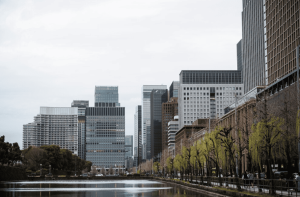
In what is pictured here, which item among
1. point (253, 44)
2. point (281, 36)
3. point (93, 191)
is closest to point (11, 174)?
point (93, 191)

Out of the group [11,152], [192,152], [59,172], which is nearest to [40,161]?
[59,172]

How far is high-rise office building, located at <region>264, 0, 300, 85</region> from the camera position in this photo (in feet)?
370

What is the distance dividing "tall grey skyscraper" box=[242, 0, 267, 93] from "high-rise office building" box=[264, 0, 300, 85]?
2212 cm

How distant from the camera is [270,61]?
424 feet

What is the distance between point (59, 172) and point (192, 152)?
100m

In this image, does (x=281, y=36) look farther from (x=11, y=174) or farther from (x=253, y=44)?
(x=11, y=174)

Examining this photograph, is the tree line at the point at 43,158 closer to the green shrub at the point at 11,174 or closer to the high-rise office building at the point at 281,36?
the green shrub at the point at 11,174

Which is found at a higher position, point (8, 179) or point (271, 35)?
point (271, 35)

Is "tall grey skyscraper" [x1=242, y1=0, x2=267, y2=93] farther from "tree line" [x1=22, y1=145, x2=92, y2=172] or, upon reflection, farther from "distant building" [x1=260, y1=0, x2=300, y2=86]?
"tree line" [x1=22, y1=145, x2=92, y2=172]

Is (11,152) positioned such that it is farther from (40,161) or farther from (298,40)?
(298,40)

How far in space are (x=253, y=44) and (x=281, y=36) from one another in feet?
140

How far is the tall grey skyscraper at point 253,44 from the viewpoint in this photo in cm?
15438

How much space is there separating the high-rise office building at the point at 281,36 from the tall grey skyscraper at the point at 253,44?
2212 centimetres

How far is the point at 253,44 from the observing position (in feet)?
536
